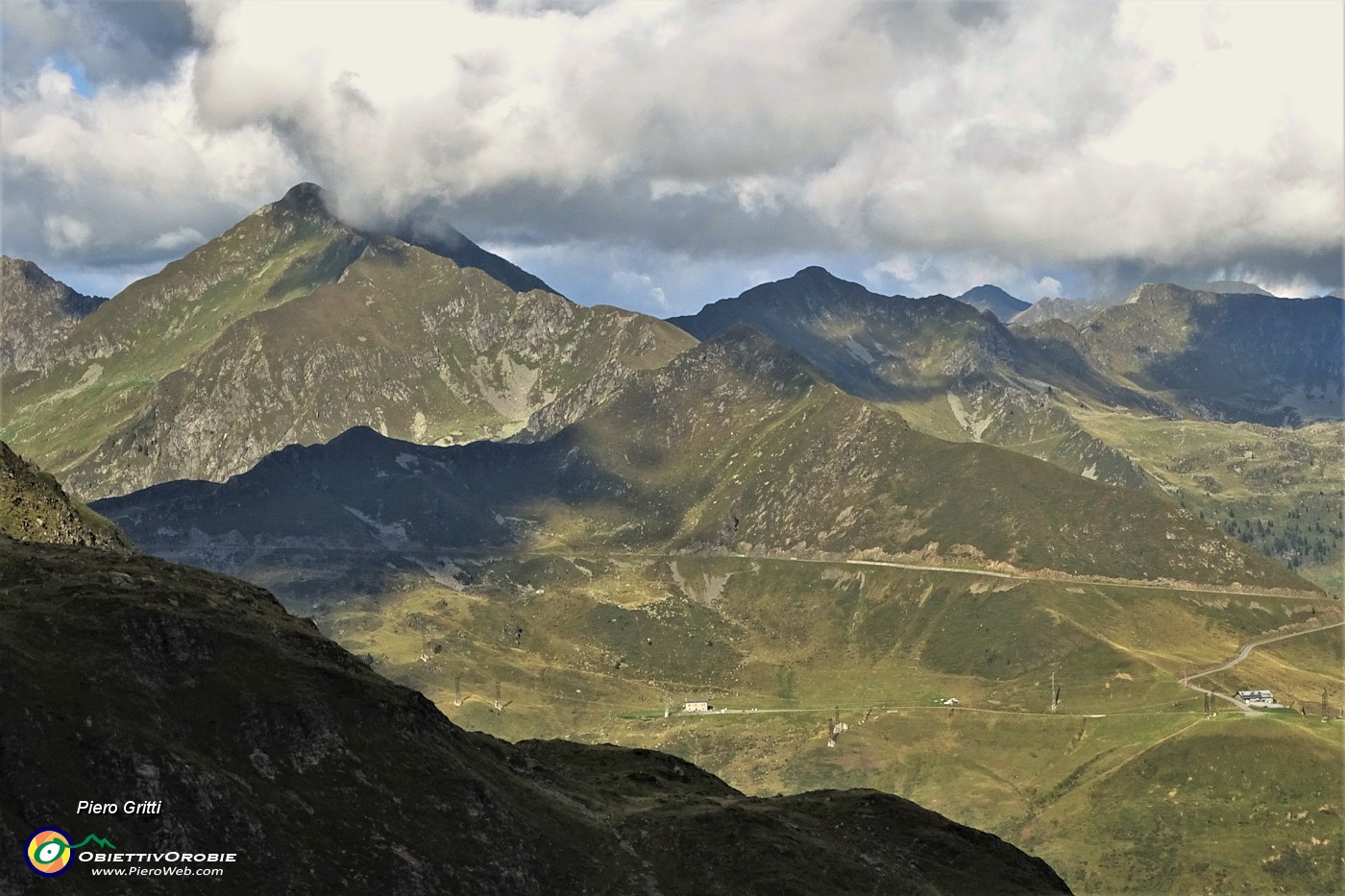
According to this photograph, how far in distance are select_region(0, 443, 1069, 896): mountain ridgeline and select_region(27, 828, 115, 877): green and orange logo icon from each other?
0.96 metres

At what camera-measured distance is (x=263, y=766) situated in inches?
5025

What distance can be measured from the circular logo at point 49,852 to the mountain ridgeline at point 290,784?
0.96 meters

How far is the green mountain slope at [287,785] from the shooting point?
113m

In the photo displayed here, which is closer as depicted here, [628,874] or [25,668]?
[25,668]

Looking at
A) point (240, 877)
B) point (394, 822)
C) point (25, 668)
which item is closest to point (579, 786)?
point (394, 822)

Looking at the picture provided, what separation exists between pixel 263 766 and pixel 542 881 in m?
34.0

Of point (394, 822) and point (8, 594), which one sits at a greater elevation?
point (8, 594)

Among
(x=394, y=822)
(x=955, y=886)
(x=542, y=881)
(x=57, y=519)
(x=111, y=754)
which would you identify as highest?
(x=57, y=519)

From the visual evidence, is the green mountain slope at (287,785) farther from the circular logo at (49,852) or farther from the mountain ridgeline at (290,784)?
the circular logo at (49,852)

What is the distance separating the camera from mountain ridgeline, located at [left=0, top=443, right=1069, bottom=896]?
373ft

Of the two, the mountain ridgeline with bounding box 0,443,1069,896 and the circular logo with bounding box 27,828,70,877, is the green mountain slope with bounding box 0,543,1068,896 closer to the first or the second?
the mountain ridgeline with bounding box 0,443,1069,896

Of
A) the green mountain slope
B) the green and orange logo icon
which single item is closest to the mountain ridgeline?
the green mountain slope

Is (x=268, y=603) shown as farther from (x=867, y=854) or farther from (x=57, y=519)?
(x=867, y=854)

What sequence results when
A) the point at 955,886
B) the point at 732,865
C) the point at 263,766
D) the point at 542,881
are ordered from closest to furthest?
the point at 263,766, the point at 542,881, the point at 732,865, the point at 955,886
